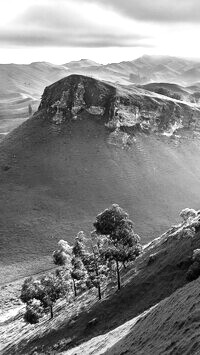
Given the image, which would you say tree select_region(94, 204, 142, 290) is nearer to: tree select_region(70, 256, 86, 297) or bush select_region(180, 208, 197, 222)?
tree select_region(70, 256, 86, 297)

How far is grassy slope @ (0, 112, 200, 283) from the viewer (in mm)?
119750

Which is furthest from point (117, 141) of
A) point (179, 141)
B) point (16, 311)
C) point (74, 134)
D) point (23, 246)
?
point (16, 311)

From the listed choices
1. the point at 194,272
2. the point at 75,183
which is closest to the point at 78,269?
the point at 194,272

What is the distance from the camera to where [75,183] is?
143750 millimetres

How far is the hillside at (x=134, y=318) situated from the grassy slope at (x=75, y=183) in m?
40.8

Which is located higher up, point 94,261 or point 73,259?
point 94,261

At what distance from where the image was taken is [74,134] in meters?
162

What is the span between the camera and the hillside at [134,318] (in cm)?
2973

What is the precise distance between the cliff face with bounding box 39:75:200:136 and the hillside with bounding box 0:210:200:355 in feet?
342

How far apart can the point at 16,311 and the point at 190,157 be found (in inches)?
4173

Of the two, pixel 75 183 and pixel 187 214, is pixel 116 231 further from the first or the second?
pixel 75 183

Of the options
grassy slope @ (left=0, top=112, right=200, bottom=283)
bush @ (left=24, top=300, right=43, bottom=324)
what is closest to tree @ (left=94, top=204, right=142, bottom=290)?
bush @ (left=24, top=300, right=43, bottom=324)

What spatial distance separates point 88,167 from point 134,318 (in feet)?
362

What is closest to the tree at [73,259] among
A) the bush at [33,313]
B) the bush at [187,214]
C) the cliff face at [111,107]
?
the bush at [33,313]
